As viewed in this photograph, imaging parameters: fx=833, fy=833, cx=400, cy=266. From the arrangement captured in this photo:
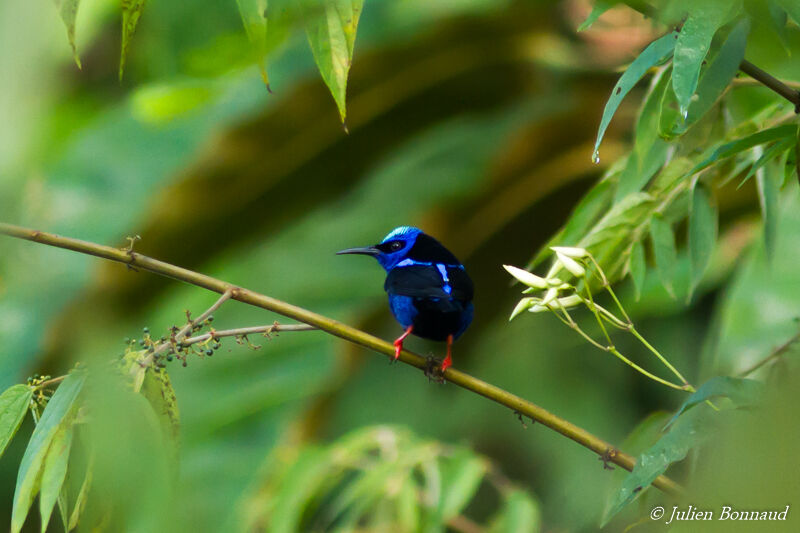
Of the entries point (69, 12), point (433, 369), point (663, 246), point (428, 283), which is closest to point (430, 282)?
point (428, 283)

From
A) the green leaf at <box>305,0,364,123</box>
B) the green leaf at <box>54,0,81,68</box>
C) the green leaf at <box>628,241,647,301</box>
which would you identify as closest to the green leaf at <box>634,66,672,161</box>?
the green leaf at <box>628,241,647,301</box>

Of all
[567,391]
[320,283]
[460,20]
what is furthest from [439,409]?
[460,20]

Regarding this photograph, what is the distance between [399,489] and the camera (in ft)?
5.92

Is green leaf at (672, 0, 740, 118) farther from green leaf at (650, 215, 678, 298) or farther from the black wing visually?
the black wing

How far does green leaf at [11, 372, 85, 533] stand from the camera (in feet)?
2.62

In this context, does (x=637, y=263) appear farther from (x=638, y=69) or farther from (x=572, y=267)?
(x=638, y=69)

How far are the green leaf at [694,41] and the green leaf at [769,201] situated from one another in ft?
1.29

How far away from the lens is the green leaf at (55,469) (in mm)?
782

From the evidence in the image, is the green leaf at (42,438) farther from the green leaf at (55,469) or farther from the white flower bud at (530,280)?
the white flower bud at (530,280)

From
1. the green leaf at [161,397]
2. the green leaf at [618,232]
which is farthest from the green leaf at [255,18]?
the green leaf at [618,232]

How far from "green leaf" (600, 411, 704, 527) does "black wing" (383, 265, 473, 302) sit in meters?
0.52

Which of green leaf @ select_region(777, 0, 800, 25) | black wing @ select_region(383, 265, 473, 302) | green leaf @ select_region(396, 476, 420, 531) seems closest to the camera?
green leaf @ select_region(777, 0, 800, 25)

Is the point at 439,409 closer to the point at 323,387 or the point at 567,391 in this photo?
the point at 567,391

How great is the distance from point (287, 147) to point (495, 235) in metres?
0.82
